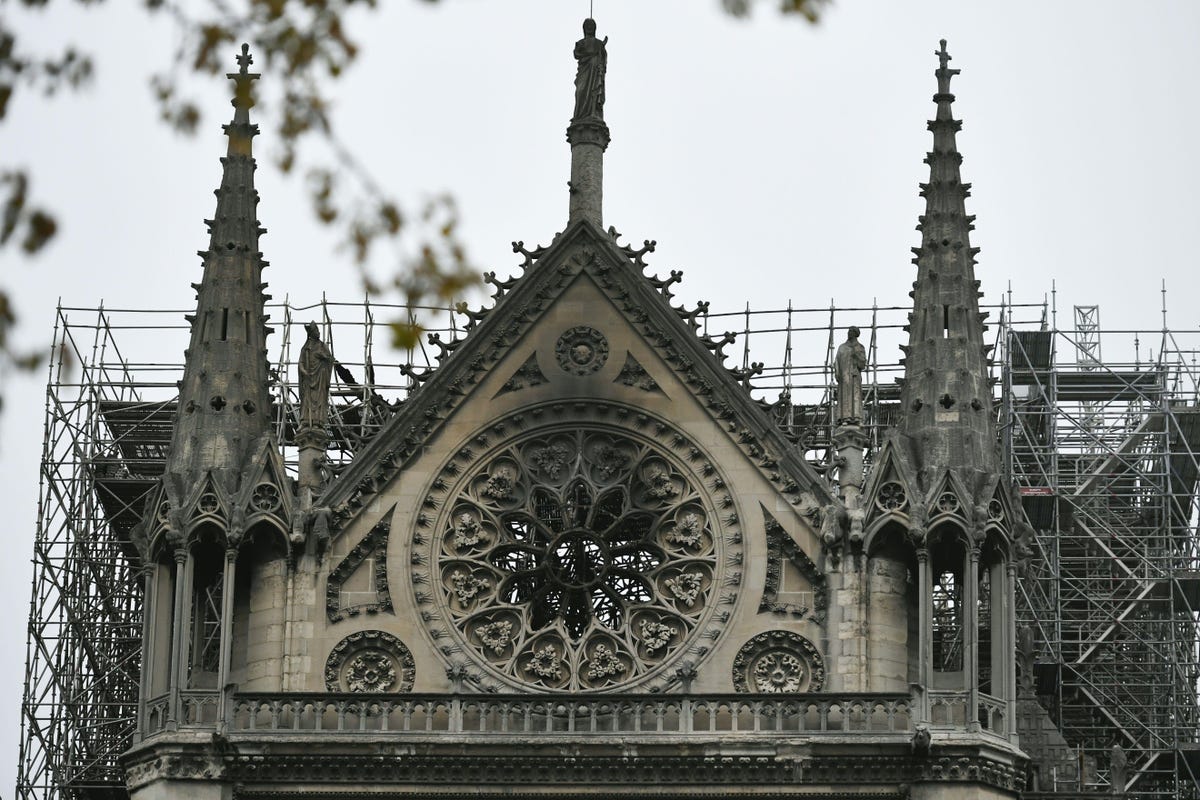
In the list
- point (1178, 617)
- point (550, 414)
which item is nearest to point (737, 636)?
point (550, 414)

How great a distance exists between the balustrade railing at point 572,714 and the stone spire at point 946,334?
3357mm

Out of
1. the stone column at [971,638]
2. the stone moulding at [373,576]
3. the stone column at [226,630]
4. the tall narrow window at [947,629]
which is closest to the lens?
the stone column at [971,638]

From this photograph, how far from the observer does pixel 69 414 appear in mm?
43188

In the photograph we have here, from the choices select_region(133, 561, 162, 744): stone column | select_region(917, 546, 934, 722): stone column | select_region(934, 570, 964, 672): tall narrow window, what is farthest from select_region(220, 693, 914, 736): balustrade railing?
select_region(934, 570, 964, 672): tall narrow window

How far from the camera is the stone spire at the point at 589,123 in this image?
3631 cm

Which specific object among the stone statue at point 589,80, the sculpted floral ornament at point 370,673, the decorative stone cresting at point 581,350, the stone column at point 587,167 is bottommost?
the sculpted floral ornament at point 370,673

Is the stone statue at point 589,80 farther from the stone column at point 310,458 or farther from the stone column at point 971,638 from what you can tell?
the stone column at point 971,638

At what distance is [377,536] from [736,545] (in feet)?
14.8

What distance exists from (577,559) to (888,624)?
402 cm

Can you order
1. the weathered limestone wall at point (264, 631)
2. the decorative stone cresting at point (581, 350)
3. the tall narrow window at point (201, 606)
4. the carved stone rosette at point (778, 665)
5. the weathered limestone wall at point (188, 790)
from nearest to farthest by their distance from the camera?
the weathered limestone wall at point (188, 790) < the carved stone rosette at point (778, 665) < the weathered limestone wall at point (264, 631) < the tall narrow window at point (201, 606) < the decorative stone cresting at point (581, 350)

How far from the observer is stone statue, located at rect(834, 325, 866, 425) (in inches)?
1353

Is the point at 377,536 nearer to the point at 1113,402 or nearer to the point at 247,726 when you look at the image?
the point at 247,726

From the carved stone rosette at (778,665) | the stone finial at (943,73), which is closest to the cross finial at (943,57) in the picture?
the stone finial at (943,73)

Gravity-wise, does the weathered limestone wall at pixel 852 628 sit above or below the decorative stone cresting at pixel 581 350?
below
